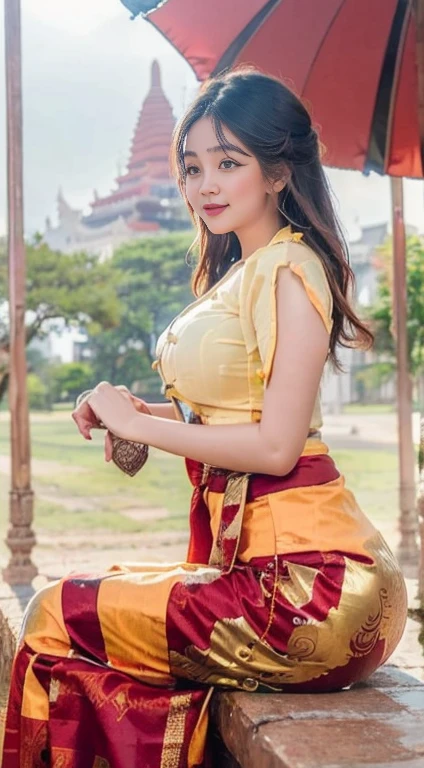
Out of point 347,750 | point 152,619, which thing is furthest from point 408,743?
point 152,619

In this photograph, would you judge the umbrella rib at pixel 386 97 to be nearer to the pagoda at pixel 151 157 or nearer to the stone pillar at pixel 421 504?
the stone pillar at pixel 421 504

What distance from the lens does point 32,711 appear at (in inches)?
50.3

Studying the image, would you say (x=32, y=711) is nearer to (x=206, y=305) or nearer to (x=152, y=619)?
(x=152, y=619)

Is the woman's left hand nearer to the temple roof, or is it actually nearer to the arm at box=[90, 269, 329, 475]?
the arm at box=[90, 269, 329, 475]

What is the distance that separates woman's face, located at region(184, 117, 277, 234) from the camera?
1.43 metres

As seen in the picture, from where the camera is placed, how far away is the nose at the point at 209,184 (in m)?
1.45

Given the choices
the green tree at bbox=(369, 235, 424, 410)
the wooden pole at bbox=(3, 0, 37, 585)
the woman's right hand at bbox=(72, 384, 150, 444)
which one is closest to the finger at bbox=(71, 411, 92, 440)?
the woman's right hand at bbox=(72, 384, 150, 444)

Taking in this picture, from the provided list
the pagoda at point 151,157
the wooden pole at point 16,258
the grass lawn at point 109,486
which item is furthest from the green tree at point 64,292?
the wooden pole at point 16,258

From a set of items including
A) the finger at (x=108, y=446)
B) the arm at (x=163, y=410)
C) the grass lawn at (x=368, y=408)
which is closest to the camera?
the finger at (x=108, y=446)

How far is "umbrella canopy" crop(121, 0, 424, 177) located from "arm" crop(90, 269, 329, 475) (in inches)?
74.0

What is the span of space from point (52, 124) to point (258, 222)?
1022 inches

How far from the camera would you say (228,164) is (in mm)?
1443

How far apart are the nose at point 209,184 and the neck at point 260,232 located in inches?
3.2

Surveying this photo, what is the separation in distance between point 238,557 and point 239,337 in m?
0.30
